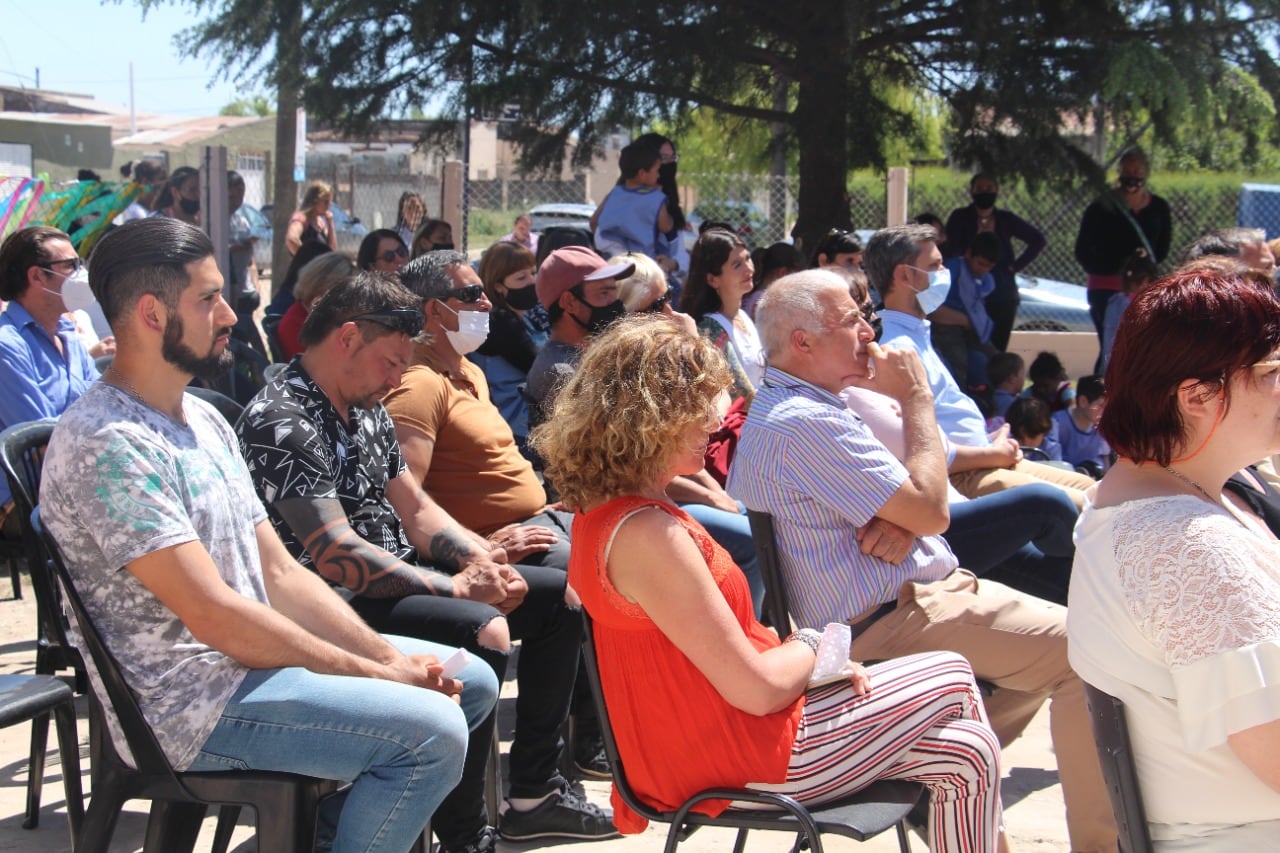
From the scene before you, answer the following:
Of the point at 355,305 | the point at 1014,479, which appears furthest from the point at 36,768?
the point at 1014,479

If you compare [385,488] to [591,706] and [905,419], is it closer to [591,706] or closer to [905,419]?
[591,706]

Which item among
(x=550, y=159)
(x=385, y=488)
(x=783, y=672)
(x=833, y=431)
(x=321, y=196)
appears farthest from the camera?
(x=321, y=196)

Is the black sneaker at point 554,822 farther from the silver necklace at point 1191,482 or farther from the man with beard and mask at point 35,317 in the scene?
the man with beard and mask at point 35,317

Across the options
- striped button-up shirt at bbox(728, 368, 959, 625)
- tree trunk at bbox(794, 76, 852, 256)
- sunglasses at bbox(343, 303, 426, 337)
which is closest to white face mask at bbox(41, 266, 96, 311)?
sunglasses at bbox(343, 303, 426, 337)

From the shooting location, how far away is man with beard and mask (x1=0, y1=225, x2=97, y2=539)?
4.68 meters

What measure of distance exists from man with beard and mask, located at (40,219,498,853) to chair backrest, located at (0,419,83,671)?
1.36 ft

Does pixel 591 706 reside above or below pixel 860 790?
below

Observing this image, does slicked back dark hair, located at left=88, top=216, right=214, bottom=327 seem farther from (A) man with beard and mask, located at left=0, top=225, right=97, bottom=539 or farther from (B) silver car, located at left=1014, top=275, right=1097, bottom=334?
(B) silver car, located at left=1014, top=275, right=1097, bottom=334

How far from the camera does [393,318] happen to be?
3449 millimetres

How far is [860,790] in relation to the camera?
262 centimetres

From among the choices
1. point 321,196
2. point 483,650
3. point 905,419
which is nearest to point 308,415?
point 483,650

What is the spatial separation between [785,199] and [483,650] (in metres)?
7.79

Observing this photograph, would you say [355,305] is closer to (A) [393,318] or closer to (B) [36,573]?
(A) [393,318]

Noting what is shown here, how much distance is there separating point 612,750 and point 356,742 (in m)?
0.52
